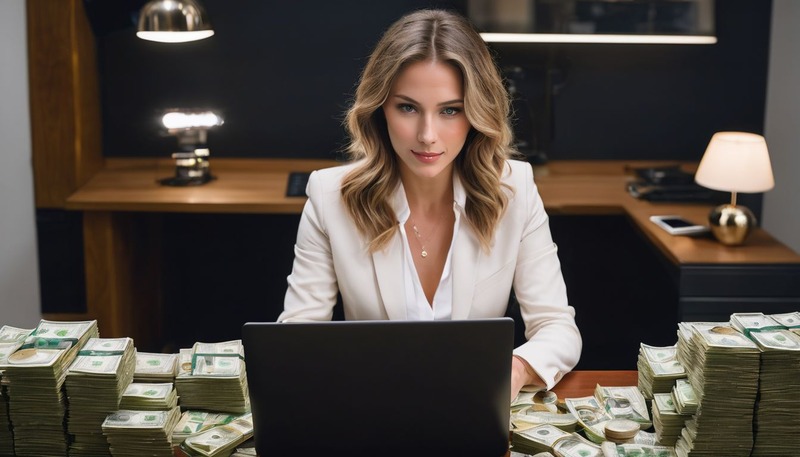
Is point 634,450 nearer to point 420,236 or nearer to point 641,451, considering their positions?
point 641,451

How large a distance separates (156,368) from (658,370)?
963mm

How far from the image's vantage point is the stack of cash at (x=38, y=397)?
5.43 feet

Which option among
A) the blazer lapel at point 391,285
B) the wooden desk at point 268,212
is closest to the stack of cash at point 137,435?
the blazer lapel at point 391,285

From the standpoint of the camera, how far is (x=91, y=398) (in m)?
1.69

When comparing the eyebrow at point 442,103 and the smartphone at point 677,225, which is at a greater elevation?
the eyebrow at point 442,103

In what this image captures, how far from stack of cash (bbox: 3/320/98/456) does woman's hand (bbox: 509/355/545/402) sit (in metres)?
0.85

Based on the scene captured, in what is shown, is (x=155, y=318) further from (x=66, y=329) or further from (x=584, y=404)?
(x=584, y=404)

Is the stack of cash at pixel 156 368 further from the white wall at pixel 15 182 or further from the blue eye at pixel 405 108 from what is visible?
the white wall at pixel 15 182

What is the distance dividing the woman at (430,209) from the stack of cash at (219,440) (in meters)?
0.50

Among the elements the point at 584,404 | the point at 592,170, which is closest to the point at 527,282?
the point at 584,404

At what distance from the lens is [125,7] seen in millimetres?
4008

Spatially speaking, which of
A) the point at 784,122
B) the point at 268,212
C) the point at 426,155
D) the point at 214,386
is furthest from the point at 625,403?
the point at 784,122

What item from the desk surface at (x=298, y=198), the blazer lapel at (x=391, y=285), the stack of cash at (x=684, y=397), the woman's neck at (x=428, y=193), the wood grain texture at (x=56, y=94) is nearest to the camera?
the stack of cash at (x=684, y=397)

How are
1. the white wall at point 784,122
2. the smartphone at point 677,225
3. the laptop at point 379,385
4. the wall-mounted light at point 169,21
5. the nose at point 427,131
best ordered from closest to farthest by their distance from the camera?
the laptop at point 379,385
the nose at point 427,131
the smartphone at point 677,225
the wall-mounted light at point 169,21
the white wall at point 784,122
